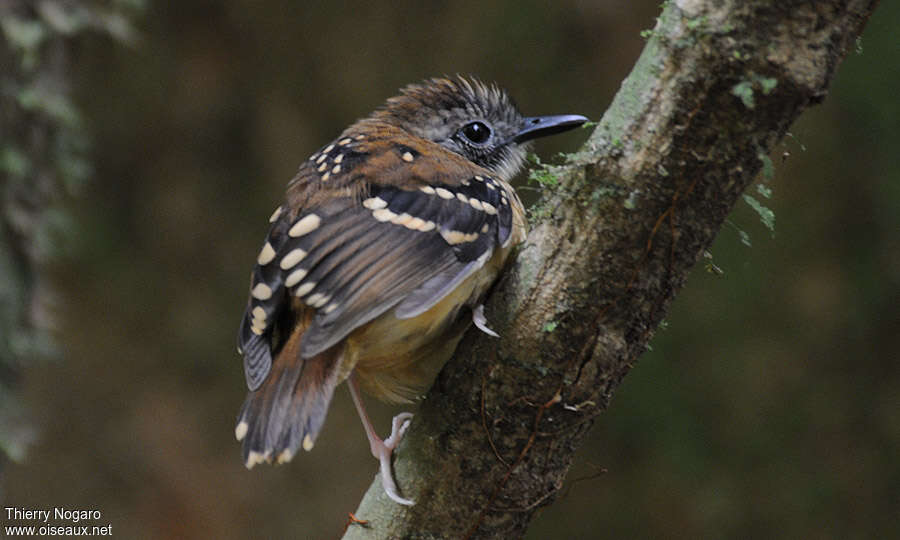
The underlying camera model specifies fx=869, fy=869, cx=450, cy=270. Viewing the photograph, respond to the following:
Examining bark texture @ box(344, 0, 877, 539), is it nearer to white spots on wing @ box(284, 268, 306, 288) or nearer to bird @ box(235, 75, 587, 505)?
bird @ box(235, 75, 587, 505)

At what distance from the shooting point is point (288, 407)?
2.14 metres

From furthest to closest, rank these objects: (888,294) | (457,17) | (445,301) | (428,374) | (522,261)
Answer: (457,17) < (888,294) < (428,374) < (445,301) < (522,261)

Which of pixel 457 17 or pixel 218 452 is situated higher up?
pixel 457 17

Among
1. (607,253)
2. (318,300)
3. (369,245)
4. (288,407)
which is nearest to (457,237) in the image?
(369,245)

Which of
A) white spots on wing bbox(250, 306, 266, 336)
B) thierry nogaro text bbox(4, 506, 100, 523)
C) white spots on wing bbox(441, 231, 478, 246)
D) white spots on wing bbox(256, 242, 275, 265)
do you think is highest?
white spots on wing bbox(441, 231, 478, 246)

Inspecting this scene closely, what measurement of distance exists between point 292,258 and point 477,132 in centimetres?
118

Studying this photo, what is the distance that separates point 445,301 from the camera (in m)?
2.26

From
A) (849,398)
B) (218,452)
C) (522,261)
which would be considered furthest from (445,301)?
(218,452)

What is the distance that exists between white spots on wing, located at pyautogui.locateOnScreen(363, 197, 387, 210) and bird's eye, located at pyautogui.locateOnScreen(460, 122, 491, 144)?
904mm

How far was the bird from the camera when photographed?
2162 millimetres

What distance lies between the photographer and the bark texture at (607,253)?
1.65 m

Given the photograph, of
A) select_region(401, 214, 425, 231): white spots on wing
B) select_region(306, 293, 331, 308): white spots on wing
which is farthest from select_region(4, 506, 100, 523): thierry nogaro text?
select_region(401, 214, 425, 231): white spots on wing

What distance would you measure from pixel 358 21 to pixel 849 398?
380 centimetres

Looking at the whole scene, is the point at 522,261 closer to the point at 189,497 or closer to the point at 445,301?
the point at 445,301
